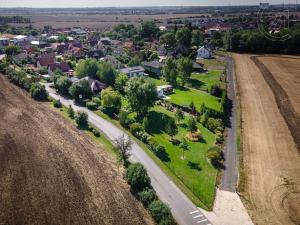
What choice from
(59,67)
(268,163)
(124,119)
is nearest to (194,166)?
(268,163)

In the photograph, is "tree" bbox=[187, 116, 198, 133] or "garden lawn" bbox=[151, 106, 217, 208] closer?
"garden lawn" bbox=[151, 106, 217, 208]

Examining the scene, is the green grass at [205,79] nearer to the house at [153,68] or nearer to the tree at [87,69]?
the house at [153,68]

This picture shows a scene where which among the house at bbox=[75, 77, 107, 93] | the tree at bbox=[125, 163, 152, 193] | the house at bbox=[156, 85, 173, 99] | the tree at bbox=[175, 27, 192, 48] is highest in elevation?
the tree at bbox=[175, 27, 192, 48]

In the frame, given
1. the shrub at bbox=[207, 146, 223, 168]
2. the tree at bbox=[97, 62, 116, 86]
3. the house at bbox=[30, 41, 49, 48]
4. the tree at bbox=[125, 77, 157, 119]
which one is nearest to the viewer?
the shrub at bbox=[207, 146, 223, 168]

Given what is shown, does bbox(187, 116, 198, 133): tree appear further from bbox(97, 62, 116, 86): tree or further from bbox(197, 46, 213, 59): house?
bbox(197, 46, 213, 59): house

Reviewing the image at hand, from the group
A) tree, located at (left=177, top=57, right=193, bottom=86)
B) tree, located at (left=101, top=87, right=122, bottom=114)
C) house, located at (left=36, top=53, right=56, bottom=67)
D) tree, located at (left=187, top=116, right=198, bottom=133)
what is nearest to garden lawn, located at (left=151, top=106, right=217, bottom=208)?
tree, located at (left=187, top=116, right=198, bottom=133)

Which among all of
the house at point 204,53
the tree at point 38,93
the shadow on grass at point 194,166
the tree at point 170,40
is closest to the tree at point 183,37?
the tree at point 170,40
